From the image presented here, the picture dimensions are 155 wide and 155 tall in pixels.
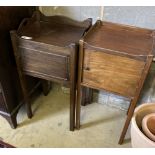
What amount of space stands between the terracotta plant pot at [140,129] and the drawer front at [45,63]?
503 mm

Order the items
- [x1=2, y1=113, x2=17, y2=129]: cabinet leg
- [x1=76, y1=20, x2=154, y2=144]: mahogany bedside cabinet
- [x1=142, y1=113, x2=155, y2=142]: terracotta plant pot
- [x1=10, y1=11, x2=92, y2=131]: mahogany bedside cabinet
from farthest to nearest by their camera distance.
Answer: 1. [x1=2, y1=113, x2=17, y2=129]: cabinet leg
2. [x1=142, y1=113, x2=155, y2=142]: terracotta plant pot
3. [x1=10, y1=11, x2=92, y2=131]: mahogany bedside cabinet
4. [x1=76, y1=20, x2=154, y2=144]: mahogany bedside cabinet

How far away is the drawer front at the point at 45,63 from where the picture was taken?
1.13m

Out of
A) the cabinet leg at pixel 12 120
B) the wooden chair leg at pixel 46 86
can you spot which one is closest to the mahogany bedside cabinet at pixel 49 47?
the cabinet leg at pixel 12 120

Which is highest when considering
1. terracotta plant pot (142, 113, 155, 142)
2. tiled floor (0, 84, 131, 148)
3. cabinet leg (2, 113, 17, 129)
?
terracotta plant pot (142, 113, 155, 142)

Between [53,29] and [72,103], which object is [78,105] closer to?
[72,103]

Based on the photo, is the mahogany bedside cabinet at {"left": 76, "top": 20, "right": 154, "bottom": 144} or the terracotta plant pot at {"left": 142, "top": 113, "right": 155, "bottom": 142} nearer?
the mahogany bedside cabinet at {"left": 76, "top": 20, "right": 154, "bottom": 144}

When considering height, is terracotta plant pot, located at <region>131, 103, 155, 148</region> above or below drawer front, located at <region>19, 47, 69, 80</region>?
below

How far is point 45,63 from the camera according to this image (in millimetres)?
1176

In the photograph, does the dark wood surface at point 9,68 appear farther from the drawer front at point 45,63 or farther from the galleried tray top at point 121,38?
the galleried tray top at point 121,38

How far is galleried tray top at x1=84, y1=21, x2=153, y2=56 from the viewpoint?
40.7 inches

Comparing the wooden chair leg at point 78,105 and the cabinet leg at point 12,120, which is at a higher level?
the wooden chair leg at point 78,105

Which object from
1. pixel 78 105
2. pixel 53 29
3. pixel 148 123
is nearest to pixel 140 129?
pixel 148 123

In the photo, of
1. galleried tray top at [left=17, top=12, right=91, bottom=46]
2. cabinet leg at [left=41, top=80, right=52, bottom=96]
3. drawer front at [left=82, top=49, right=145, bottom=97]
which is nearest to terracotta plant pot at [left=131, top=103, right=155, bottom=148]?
drawer front at [left=82, top=49, right=145, bottom=97]

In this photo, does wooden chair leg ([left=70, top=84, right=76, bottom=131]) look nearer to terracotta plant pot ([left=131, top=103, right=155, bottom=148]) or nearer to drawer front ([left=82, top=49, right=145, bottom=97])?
drawer front ([left=82, top=49, right=145, bottom=97])
